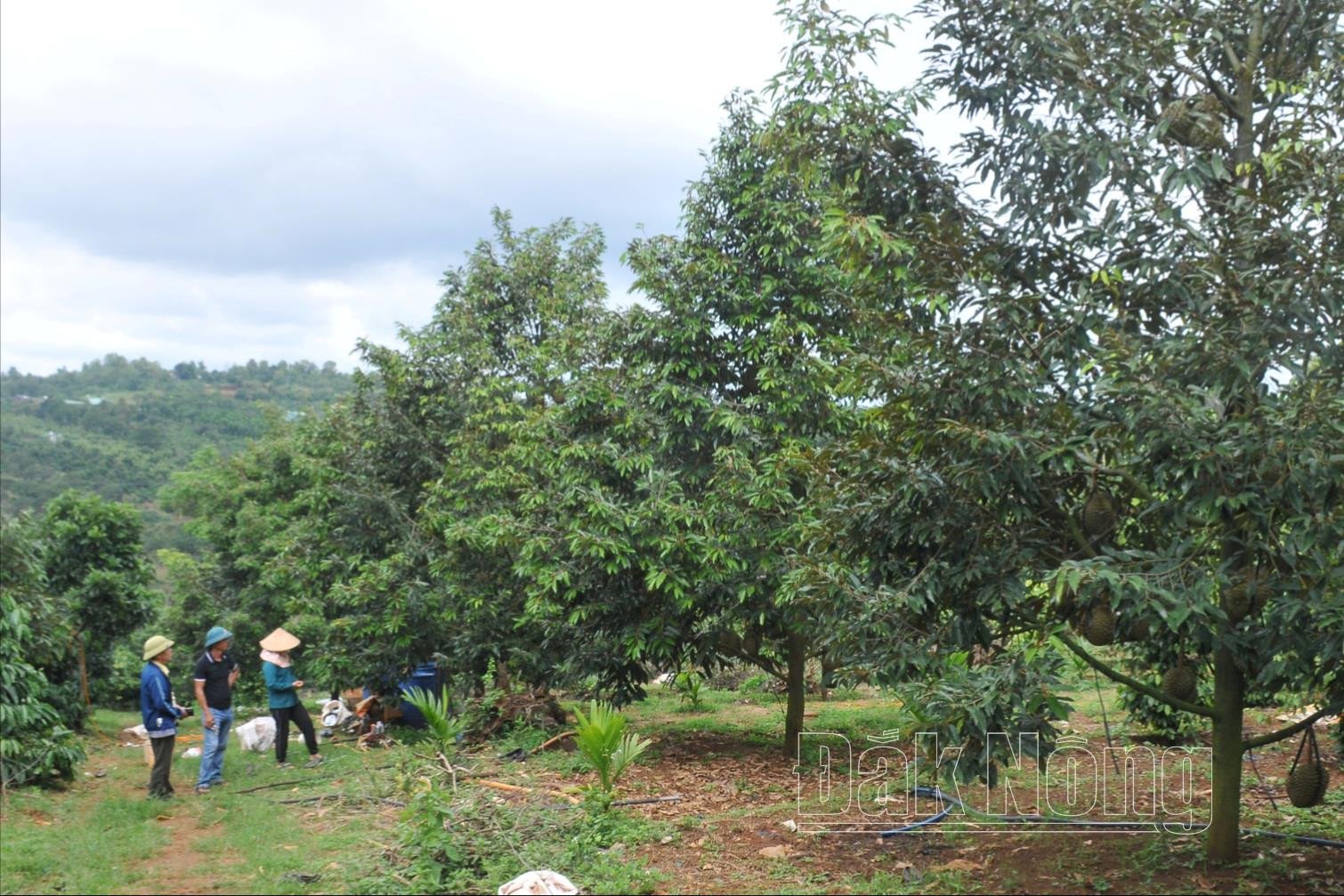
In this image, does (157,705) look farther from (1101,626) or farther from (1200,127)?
(1200,127)

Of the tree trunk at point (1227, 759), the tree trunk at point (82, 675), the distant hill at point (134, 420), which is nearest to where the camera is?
the tree trunk at point (1227, 759)

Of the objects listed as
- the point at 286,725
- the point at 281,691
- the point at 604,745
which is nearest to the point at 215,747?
the point at 281,691

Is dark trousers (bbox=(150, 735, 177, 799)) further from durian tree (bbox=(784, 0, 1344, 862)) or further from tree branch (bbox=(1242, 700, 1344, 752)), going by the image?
tree branch (bbox=(1242, 700, 1344, 752))

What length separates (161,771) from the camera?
9.66 meters

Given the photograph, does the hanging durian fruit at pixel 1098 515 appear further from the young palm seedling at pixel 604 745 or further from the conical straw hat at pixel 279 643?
the conical straw hat at pixel 279 643

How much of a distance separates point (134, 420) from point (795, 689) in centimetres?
6709

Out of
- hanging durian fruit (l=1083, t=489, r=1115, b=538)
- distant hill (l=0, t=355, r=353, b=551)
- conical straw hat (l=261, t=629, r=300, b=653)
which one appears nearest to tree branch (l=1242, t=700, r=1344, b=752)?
hanging durian fruit (l=1083, t=489, r=1115, b=538)

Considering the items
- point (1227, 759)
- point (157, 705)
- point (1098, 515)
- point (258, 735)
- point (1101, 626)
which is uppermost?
point (1098, 515)

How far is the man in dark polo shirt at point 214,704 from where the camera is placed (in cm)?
1027

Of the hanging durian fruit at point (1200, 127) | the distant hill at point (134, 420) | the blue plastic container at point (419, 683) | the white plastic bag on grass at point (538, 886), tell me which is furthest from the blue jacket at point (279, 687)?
the distant hill at point (134, 420)

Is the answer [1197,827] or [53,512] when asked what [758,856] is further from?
[53,512]

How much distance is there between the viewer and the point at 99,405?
233ft

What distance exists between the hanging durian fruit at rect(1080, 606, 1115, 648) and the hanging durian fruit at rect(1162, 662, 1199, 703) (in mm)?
999

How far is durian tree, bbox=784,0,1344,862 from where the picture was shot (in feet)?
17.4
